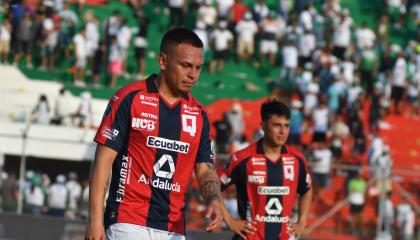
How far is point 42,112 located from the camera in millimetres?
26234

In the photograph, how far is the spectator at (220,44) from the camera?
31438mm

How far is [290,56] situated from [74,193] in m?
10.6

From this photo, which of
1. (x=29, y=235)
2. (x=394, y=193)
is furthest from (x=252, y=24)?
(x=29, y=235)

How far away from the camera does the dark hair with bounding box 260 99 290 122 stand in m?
10.8

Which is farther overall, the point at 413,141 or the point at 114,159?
the point at 413,141

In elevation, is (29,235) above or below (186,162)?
below

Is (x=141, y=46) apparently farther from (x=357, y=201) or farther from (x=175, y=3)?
(x=357, y=201)

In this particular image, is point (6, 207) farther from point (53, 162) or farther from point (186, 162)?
point (186, 162)

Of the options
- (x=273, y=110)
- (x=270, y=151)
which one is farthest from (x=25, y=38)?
(x=273, y=110)

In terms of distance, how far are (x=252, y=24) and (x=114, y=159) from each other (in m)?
24.8

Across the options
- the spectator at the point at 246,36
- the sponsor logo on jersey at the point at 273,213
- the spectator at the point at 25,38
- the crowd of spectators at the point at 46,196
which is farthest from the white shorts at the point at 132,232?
the spectator at the point at 246,36

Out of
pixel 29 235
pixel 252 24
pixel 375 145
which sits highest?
pixel 252 24

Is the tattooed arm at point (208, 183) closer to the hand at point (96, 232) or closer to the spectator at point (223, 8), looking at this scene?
the hand at point (96, 232)

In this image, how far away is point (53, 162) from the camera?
25.8 m
